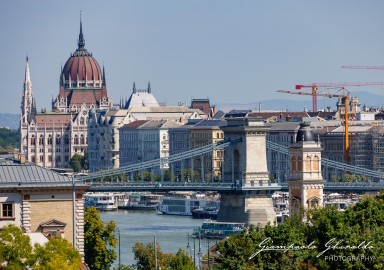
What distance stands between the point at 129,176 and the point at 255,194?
34792mm

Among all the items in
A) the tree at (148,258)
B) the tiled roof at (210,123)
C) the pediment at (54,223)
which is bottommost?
the tree at (148,258)

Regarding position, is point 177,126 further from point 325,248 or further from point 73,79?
point 325,248

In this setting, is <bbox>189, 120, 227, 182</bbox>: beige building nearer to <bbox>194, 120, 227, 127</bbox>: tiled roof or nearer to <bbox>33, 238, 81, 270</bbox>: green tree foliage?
<bbox>194, 120, 227, 127</bbox>: tiled roof

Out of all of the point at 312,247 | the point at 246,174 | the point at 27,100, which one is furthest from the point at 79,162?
the point at 312,247

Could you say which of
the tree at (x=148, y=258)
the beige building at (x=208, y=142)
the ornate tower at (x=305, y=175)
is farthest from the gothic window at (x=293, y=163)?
the beige building at (x=208, y=142)

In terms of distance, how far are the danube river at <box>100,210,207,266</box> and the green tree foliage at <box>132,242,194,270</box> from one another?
4.13 meters

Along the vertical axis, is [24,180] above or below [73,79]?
below

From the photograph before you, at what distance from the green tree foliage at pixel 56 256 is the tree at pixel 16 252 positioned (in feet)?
0.52

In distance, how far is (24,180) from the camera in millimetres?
40469

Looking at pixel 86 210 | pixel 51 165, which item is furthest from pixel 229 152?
pixel 51 165

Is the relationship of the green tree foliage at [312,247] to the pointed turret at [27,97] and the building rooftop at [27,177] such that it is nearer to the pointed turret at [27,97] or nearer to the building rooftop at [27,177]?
the building rooftop at [27,177]

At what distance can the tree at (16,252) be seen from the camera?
32519 mm

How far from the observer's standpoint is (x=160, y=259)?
45.2 meters

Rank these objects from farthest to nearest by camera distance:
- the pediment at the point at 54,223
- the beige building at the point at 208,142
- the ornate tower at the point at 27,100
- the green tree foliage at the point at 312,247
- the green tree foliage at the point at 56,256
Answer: the ornate tower at the point at 27,100 < the beige building at the point at 208,142 < the pediment at the point at 54,223 < the green tree foliage at the point at 312,247 < the green tree foliage at the point at 56,256
